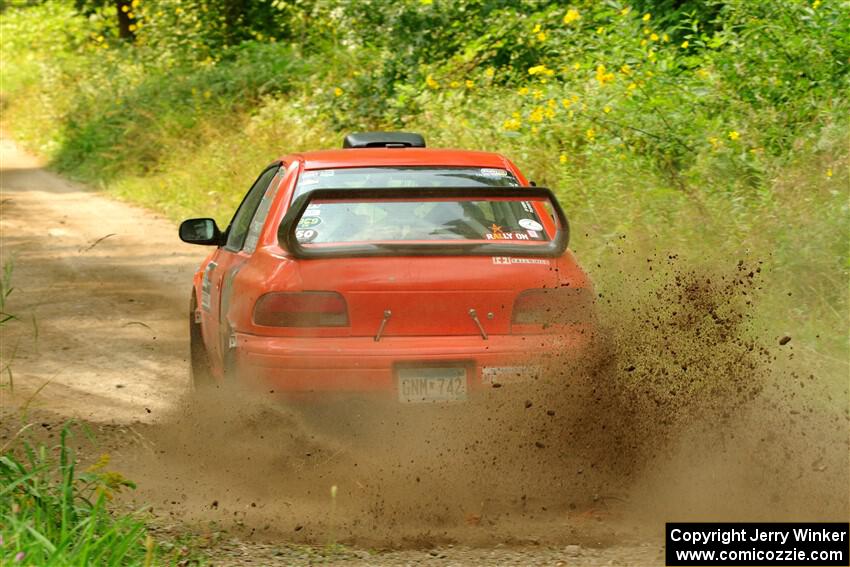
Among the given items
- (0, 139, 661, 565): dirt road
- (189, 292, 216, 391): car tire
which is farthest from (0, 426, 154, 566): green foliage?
(189, 292, 216, 391): car tire

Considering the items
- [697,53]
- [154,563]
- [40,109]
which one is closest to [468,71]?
[697,53]

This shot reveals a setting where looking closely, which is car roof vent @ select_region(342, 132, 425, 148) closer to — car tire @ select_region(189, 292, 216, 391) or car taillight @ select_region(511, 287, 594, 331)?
car tire @ select_region(189, 292, 216, 391)

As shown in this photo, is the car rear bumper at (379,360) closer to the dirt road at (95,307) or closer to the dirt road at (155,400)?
the dirt road at (155,400)

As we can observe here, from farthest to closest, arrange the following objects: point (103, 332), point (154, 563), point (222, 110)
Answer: point (222, 110) → point (103, 332) → point (154, 563)

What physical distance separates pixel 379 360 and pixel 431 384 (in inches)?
10.0

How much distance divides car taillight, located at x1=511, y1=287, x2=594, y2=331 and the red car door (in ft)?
4.62

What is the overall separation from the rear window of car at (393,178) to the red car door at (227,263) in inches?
12.4

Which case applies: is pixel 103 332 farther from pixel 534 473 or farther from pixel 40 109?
pixel 40 109

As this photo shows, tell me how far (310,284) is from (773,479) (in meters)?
2.18

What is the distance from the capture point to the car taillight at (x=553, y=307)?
579 centimetres

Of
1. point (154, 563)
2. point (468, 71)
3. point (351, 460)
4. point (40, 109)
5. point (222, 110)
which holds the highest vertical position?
point (154, 563)

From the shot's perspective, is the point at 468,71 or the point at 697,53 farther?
the point at 468,71

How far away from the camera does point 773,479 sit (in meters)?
5.33

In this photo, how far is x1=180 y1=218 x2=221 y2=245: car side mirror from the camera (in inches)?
277
